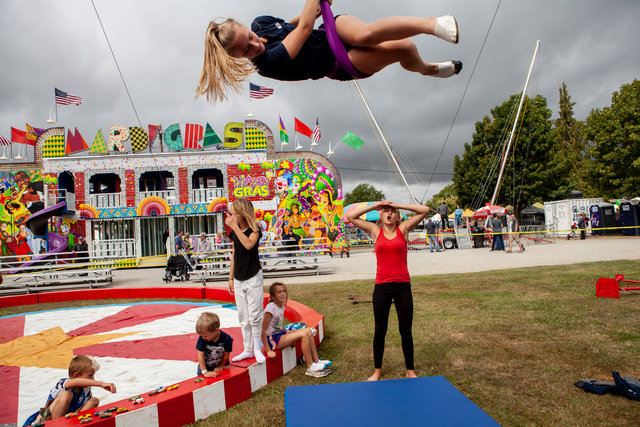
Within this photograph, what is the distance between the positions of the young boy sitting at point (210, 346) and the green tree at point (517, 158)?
1105 inches

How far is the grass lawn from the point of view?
3055 millimetres

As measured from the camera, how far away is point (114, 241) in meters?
21.4

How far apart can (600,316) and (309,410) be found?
192 inches

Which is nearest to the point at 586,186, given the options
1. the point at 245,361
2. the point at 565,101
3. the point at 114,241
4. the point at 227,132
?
the point at 565,101

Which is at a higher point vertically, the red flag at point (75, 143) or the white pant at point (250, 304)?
the red flag at point (75, 143)

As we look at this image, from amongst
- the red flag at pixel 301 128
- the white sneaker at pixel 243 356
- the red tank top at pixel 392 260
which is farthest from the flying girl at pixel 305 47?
the red flag at pixel 301 128

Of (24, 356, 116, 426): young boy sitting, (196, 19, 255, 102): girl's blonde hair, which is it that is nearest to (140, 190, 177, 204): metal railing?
(24, 356, 116, 426): young boy sitting

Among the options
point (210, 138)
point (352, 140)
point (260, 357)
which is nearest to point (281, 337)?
point (260, 357)

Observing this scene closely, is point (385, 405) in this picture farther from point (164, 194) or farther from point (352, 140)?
point (164, 194)

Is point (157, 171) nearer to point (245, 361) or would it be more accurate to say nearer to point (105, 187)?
point (105, 187)

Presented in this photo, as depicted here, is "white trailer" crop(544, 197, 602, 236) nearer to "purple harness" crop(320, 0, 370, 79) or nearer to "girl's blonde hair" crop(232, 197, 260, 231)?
"girl's blonde hair" crop(232, 197, 260, 231)

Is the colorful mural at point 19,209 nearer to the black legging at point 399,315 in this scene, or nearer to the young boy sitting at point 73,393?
the young boy sitting at point 73,393

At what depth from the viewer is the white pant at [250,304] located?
3945 mm

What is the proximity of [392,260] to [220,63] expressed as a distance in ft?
7.77
